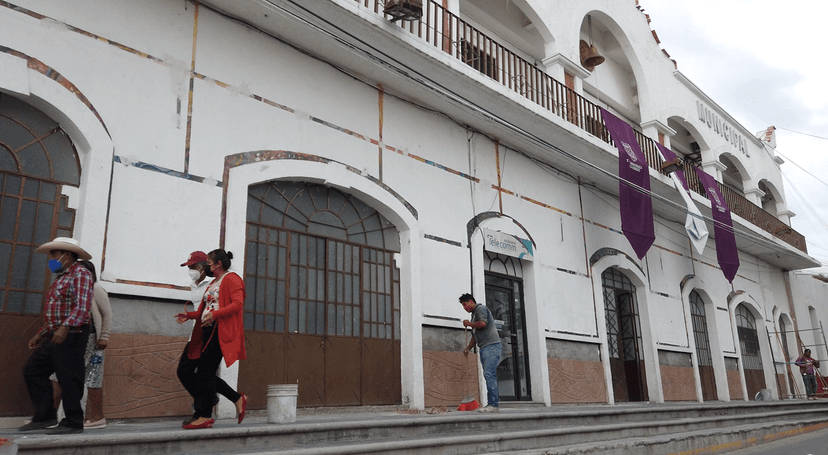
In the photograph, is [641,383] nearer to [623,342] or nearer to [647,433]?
[623,342]

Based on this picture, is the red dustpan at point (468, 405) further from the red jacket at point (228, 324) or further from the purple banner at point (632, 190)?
the purple banner at point (632, 190)

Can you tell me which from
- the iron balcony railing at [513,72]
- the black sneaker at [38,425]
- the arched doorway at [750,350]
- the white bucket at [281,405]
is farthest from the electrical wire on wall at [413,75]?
the arched doorway at [750,350]

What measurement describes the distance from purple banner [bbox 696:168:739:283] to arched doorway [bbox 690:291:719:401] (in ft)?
3.44

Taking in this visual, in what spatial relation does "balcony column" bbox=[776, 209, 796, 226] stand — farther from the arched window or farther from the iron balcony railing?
the arched window

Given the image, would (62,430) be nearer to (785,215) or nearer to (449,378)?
(449,378)

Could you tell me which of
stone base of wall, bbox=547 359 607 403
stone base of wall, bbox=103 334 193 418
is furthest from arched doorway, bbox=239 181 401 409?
stone base of wall, bbox=547 359 607 403

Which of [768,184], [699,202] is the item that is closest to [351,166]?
[699,202]

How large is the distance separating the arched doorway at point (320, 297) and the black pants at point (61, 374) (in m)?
2.28

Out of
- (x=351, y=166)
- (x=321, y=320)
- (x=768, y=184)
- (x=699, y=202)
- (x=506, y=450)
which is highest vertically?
(x=768, y=184)

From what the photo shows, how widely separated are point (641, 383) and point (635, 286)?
2082 mm

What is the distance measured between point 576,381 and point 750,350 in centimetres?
986

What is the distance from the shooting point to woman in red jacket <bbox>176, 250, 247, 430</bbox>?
17.1ft

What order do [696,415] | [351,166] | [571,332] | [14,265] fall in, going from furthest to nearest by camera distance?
[571,332]
[696,415]
[351,166]
[14,265]

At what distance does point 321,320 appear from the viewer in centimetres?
796
